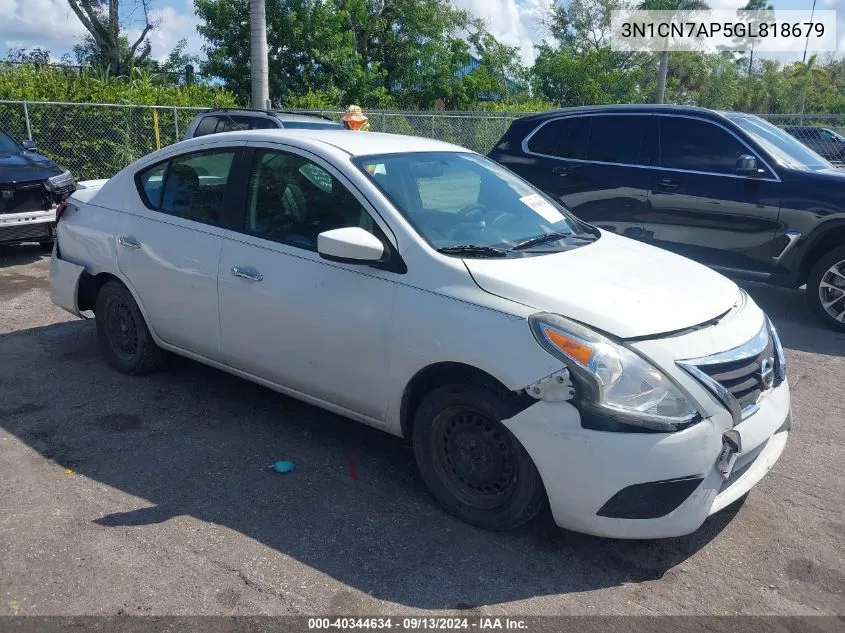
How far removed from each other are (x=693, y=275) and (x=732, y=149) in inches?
157

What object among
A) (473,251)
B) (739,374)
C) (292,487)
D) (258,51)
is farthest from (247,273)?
(258,51)

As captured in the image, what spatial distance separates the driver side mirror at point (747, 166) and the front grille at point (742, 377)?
13.7 ft

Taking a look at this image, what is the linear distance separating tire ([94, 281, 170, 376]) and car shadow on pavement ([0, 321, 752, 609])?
11 cm

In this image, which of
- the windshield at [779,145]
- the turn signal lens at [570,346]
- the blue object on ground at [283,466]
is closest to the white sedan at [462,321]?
the turn signal lens at [570,346]

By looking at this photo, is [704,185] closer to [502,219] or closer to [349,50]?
[502,219]

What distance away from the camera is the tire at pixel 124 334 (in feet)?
16.6

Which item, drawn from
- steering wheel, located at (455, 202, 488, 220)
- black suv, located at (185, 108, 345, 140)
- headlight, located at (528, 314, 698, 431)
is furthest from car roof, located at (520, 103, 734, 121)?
headlight, located at (528, 314, 698, 431)

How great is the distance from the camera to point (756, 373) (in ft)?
10.9

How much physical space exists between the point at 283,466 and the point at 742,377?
7.59ft

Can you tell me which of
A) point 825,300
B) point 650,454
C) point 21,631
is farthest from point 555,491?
point 825,300

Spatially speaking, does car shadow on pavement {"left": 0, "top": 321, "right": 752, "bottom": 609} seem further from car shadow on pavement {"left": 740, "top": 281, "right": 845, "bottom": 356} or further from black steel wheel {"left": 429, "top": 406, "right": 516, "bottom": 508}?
car shadow on pavement {"left": 740, "top": 281, "right": 845, "bottom": 356}

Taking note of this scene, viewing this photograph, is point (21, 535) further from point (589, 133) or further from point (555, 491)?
point (589, 133)

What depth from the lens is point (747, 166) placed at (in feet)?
23.0

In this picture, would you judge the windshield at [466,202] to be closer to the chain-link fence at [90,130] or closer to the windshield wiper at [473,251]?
the windshield wiper at [473,251]
